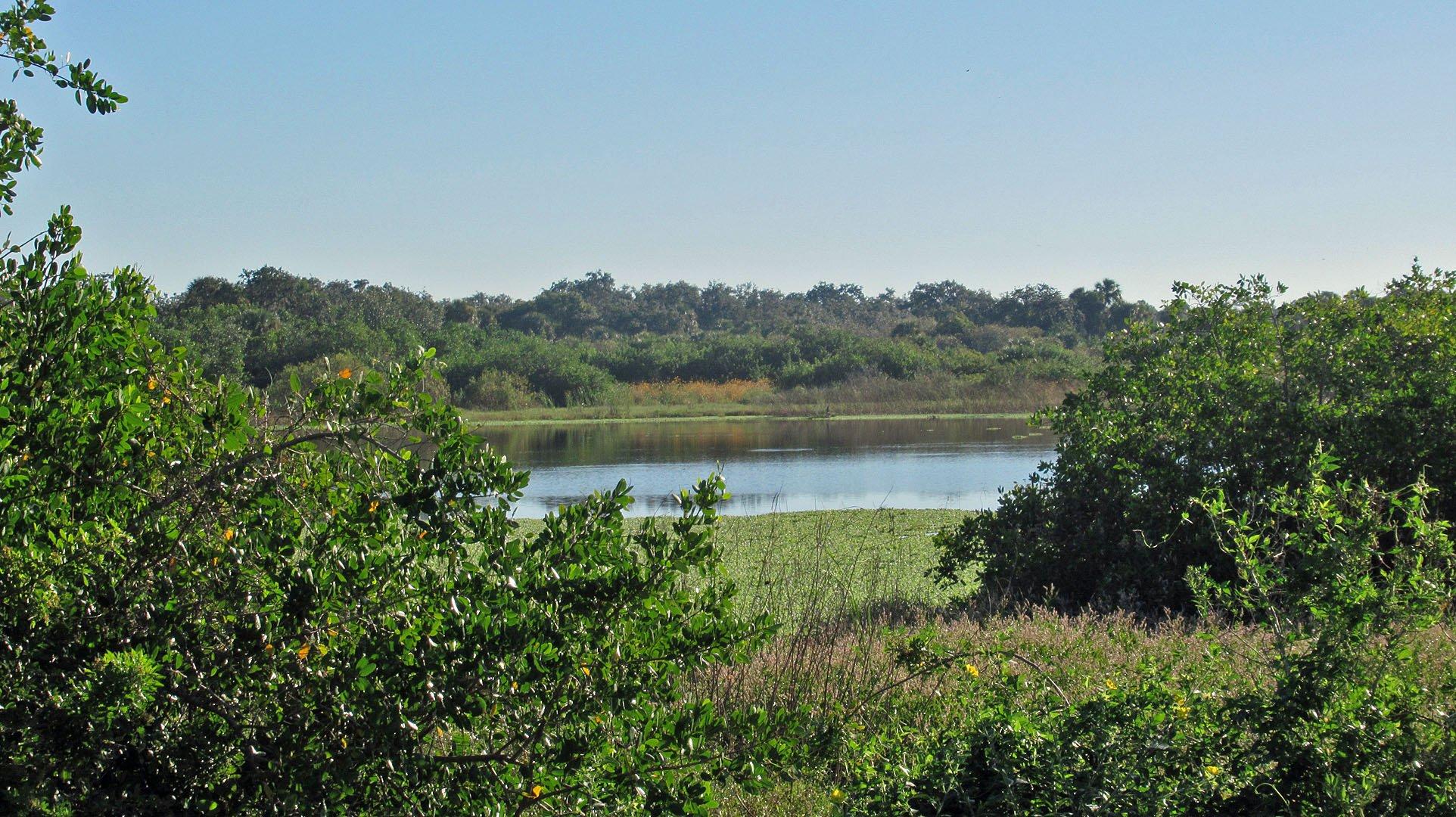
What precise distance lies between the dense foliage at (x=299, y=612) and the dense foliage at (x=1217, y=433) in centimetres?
493

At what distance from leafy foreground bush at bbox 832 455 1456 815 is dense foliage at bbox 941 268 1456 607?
3856 mm

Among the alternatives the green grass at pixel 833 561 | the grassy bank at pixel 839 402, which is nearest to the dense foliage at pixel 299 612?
the green grass at pixel 833 561

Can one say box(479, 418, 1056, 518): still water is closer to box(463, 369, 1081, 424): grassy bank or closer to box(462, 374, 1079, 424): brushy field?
box(463, 369, 1081, 424): grassy bank

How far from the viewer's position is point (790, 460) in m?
29.8

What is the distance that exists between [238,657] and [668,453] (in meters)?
29.1

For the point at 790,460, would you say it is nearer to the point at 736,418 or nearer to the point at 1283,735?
the point at 736,418

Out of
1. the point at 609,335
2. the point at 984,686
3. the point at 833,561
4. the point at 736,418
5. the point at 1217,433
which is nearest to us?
the point at 984,686

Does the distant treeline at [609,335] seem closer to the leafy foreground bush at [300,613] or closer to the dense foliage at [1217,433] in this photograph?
the dense foliage at [1217,433]

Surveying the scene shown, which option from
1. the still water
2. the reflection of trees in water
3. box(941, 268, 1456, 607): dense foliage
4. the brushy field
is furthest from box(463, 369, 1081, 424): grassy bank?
box(941, 268, 1456, 607): dense foliage

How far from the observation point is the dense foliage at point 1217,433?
781 cm

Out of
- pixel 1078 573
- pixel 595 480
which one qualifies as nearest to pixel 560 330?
pixel 595 480

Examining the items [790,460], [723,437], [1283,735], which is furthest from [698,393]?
[1283,735]

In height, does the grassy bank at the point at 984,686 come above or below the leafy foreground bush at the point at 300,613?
below

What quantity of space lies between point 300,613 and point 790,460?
88.3 ft
